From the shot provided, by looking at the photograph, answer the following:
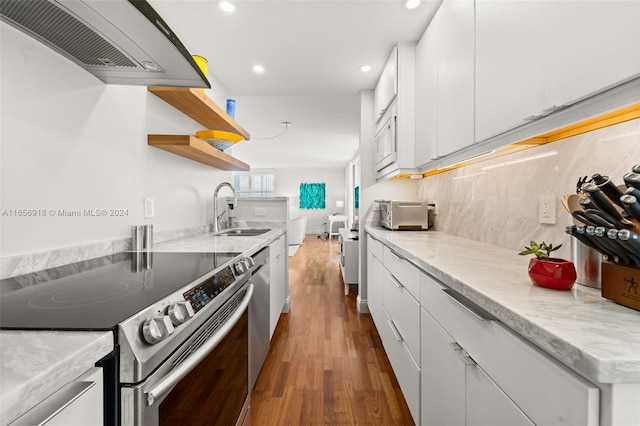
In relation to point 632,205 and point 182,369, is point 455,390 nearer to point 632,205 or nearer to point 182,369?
point 632,205

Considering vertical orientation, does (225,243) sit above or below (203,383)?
above

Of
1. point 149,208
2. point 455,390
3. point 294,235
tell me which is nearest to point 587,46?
point 455,390

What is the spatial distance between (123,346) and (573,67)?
1309mm

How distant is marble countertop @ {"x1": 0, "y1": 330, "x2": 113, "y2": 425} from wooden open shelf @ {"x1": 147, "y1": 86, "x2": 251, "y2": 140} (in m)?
1.45

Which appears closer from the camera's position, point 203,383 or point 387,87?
point 203,383

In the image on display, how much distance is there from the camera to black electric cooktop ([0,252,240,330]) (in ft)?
1.88

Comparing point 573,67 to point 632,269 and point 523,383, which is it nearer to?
point 632,269

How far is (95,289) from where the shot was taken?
0.81 meters

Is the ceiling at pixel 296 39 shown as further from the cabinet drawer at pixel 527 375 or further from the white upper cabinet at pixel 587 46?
the cabinet drawer at pixel 527 375

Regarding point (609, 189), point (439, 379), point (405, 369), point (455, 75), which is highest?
point (455, 75)

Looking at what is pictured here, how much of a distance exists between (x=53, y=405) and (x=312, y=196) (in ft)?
33.6

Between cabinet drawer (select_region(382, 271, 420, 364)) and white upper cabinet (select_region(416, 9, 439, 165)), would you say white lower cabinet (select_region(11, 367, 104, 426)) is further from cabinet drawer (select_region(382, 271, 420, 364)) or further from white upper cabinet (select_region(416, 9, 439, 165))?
white upper cabinet (select_region(416, 9, 439, 165))

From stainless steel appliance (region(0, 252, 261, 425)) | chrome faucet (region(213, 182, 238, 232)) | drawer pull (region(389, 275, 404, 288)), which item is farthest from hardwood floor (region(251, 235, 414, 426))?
chrome faucet (region(213, 182, 238, 232))

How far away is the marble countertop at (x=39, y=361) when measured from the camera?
0.37 meters
